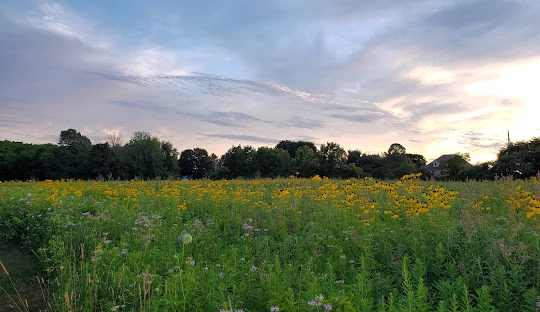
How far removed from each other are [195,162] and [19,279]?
222 feet

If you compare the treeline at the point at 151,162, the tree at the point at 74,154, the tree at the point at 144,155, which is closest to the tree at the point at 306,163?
the treeline at the point at 151,162

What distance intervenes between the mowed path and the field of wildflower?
19 cm

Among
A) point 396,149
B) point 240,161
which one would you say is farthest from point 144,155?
point 396,149

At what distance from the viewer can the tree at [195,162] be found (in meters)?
71.6

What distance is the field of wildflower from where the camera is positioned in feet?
10.7

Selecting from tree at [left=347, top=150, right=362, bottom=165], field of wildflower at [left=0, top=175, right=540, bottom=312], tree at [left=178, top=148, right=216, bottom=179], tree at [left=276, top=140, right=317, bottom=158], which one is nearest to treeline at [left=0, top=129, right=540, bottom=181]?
tree at [left=347, top=150, right=362, bottom=165]

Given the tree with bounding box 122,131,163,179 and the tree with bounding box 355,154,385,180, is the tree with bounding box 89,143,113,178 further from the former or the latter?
the tree with bounding box 355,154,385,180

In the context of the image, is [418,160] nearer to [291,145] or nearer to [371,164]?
[371,164]

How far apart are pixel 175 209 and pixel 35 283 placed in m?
3.14

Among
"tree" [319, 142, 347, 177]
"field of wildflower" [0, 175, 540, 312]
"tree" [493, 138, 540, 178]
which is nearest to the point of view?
"field of wildflower" [0, 175, 540, 312]

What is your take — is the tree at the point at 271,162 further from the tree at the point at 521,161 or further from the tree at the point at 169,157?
the tree at the point at 521,161

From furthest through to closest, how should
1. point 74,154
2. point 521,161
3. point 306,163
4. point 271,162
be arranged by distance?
point 271,162 < point 74,154 < point 306,163 < point 521,161

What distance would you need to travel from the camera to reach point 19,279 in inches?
213

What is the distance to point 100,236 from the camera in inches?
221
